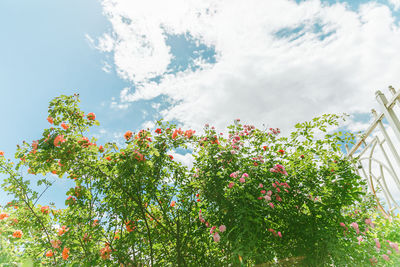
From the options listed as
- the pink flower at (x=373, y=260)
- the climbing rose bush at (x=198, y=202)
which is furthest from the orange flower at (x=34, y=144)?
the pink flower at (x=373, y=260)

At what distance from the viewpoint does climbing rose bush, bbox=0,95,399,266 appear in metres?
2.42

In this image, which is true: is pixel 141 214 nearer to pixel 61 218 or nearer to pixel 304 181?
pixel 61 218

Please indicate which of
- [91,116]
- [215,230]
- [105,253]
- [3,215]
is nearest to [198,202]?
[215,230]

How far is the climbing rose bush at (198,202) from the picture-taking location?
7.95 feet

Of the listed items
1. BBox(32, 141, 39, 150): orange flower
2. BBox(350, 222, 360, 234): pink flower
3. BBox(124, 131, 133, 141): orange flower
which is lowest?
BBox(350, 222, 360, 234): pink flower

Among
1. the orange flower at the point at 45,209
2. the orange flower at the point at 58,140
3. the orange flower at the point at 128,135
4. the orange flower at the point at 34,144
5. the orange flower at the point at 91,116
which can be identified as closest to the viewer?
the orange flower at the point at 58,140

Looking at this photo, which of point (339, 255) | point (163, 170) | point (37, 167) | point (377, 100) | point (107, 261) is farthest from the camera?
point (377, 100)

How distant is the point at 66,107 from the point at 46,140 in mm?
668

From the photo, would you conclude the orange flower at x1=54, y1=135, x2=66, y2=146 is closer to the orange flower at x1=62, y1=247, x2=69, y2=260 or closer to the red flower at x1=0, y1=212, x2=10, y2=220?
the orange flower at x1=62, y1=247, x2=69, y2=260

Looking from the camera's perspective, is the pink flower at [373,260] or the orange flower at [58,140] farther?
the orange flower at [58,140]

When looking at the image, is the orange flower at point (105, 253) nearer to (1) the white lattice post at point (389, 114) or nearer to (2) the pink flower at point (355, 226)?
(2) the pink flower at point (355, 226)

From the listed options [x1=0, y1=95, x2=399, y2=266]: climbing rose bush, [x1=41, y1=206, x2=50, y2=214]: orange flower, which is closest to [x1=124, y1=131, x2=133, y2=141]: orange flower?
[x1=0, y1=95, x2=399, y2=266]: climbing rose bush

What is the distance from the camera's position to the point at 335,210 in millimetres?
2584

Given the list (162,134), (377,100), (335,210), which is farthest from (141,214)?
Answer: (377,100)
